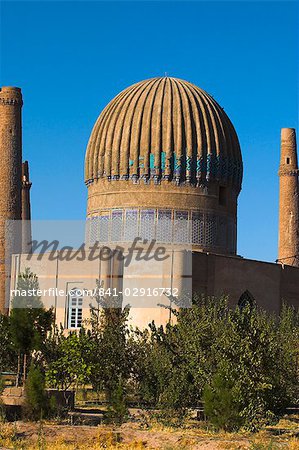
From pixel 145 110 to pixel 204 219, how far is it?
4.12 metres

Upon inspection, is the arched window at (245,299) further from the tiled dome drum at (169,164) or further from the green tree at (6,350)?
the green tree at (6,350)

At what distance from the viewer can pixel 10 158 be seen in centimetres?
3450

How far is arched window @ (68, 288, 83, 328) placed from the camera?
1184 inches

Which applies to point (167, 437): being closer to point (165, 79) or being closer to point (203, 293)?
point (203, 293)

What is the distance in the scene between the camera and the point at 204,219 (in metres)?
32.8

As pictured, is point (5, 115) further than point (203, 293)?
Yes

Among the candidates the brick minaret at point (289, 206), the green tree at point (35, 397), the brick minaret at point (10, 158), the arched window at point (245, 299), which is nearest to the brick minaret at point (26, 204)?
the brick minaret at point (10, 158)

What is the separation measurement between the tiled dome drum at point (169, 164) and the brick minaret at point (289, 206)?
22.2 ft

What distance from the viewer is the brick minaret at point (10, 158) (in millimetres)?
34250

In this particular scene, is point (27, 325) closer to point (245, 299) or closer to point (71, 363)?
point (71, 363)

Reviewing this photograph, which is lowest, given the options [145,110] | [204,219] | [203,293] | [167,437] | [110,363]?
[167,437]

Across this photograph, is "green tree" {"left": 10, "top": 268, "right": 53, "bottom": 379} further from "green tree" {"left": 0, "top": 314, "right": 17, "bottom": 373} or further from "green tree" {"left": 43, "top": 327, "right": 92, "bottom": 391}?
"green tree" {"left": 0, "top": 314, "right": 17, "bottom": 373}

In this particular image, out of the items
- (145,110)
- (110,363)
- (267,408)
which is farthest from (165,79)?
(267,408)

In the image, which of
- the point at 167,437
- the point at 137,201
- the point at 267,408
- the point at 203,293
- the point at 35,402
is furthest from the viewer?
the point at 137,201
